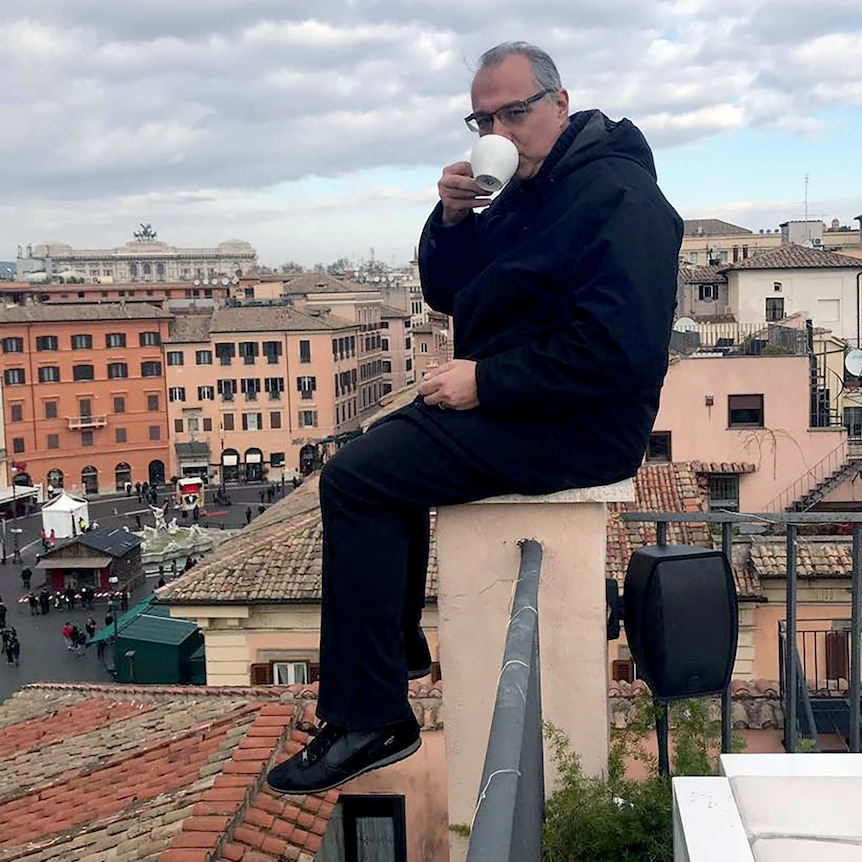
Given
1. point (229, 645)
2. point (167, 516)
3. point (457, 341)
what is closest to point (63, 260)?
point (167, 516)

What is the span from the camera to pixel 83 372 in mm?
63250

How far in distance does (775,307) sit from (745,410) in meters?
22.0

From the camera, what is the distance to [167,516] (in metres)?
54.6

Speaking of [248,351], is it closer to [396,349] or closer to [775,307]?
[396,349]

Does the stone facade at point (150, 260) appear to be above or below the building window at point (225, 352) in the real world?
above

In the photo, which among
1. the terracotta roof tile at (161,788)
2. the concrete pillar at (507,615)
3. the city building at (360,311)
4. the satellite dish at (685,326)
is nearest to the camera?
the concrete pillar at (507,615)

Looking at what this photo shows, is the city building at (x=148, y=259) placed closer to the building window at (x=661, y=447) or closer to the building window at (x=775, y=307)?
the building window at (x=775, y=307)

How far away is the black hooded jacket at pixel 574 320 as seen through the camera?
263 centimetres

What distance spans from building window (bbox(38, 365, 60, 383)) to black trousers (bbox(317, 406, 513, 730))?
6281cm

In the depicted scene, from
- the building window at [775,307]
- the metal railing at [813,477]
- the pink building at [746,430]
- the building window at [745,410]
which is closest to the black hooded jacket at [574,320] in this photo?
the pink building at [746,430]

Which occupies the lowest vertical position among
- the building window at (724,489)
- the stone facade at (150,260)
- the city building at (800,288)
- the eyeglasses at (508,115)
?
the building window at (724,489)

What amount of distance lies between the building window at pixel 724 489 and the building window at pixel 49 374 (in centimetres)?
4560

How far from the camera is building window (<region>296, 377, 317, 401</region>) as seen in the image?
65.8 m

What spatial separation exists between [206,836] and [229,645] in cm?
1030
